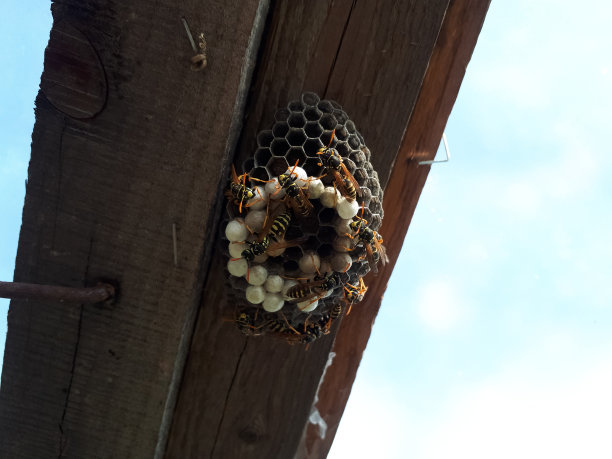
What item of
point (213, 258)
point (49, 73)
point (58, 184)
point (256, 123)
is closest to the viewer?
point (49, 73)

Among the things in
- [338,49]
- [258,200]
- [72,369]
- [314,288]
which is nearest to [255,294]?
[314,288]

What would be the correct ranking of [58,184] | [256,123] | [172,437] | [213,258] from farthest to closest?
[172,437] → [213,258] → [256,123] → [58,184]

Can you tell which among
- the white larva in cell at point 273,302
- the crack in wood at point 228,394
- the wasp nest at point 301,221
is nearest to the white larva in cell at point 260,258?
the wasp nest at point 301,221

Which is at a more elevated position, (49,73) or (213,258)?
(49,73)


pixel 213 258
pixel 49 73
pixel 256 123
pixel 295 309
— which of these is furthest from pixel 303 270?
pixel 49 73

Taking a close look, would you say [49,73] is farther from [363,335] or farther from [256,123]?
[363,335]

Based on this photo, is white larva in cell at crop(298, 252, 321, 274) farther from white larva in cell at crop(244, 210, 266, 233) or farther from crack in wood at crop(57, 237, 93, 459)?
crack in wood at crop(57, 237, 93, 459)

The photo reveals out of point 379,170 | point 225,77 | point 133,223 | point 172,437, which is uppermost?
point 225,77

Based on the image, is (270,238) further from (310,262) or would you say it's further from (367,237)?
(367,237)
